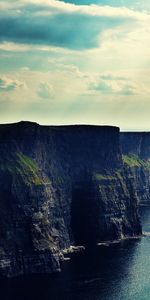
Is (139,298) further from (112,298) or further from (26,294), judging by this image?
(26,294)

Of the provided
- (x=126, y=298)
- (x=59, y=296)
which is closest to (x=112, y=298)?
(x=126, y=298)

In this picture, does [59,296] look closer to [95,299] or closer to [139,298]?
[95,299]

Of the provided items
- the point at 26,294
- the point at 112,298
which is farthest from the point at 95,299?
the point at 26,294

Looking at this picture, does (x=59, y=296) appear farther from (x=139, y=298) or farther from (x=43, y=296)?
(x=139, y=298)

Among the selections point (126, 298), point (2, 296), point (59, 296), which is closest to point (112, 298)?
point (126, 298)

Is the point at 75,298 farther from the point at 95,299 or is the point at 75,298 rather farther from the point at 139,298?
the point at 139,298

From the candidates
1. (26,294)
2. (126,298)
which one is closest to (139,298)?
(126,298)
